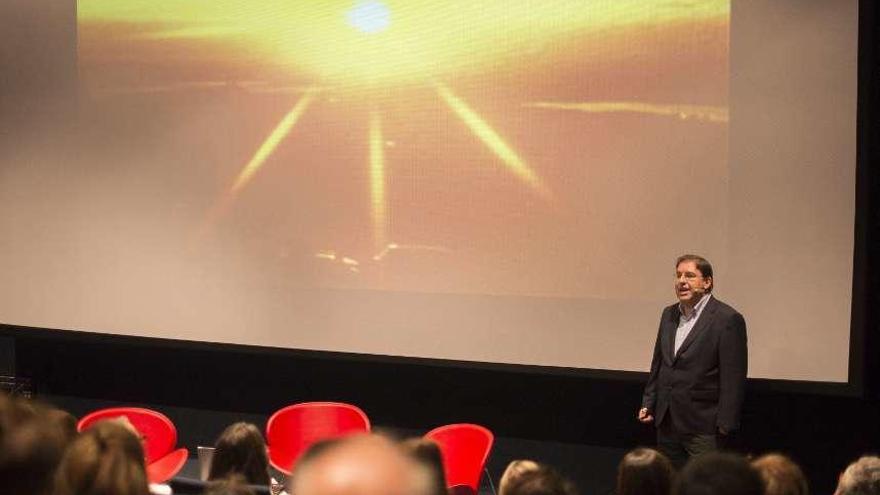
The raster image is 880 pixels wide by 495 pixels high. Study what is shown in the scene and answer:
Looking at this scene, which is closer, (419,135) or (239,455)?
(239,455)

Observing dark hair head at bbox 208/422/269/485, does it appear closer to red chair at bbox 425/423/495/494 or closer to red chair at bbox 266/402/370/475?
red chair at bbox 425/423/495/494

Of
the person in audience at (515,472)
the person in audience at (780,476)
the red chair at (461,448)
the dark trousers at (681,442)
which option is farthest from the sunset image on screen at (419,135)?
the person in audience at (515,472)

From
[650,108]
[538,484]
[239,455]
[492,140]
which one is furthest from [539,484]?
[492,140]

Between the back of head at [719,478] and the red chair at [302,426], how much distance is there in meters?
3.29

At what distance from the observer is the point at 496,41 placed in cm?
540

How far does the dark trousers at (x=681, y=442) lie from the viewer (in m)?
4.66

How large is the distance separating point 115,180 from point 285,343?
1506mm

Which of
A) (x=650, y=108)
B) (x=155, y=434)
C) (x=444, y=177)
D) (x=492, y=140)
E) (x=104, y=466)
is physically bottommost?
(x=155, y=434)

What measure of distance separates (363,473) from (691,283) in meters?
3.64

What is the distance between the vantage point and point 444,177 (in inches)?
219

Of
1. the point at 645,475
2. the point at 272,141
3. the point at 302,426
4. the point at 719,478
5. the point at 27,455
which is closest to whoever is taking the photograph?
the point at 27,455

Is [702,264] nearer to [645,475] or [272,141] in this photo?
[645,475]

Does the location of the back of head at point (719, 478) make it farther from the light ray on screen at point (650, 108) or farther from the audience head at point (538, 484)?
the light ray on screen at point (650, 108)

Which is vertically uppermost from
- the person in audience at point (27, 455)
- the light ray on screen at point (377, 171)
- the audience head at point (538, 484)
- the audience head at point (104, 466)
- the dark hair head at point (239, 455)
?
the light ray on screen at point (377, 171)
